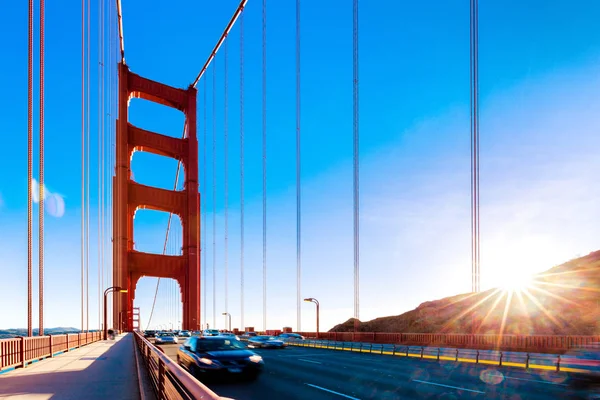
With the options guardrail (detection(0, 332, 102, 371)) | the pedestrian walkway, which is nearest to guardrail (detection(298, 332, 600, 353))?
the pedestrian walkway

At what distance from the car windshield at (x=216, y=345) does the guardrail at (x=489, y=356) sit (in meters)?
8.94

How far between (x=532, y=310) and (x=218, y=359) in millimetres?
39662

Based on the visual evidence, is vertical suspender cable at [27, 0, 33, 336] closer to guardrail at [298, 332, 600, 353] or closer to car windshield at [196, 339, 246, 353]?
car windshield at [196, 339, 246, 353]

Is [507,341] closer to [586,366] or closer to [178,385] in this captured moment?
[586,366]

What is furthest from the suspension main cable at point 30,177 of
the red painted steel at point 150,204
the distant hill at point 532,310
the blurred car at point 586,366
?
the red painted steel at point 150,204

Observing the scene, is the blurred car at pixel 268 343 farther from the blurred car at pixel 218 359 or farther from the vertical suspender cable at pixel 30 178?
the blurred car at pixel 218 359

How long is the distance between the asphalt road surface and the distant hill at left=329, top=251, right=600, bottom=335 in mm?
21546

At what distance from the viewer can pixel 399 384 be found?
12.8 meters

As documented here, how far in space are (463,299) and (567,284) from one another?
12652mm

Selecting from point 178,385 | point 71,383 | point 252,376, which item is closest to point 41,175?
point 71,383

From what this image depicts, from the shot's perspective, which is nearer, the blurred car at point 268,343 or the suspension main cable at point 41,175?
the suspension main cable at point 41,175

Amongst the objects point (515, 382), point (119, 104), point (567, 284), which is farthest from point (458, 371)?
point (119, 104)

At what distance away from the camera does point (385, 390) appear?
38.1 ft

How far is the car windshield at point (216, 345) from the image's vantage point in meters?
13.6
